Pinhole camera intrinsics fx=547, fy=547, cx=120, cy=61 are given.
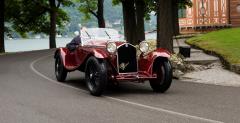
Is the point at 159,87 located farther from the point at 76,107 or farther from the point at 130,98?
the point at 76,107

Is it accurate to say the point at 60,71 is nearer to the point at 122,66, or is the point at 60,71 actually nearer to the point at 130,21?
the point at 122,66

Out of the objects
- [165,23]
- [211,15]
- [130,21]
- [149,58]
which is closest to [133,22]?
[130,21]

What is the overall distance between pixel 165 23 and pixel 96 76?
7702mm

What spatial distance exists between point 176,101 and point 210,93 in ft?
5.61

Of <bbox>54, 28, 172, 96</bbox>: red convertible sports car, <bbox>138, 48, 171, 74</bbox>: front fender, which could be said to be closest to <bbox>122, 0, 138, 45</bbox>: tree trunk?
<bbox>54, 28, 172, 96</bbox>: red convertible sports car

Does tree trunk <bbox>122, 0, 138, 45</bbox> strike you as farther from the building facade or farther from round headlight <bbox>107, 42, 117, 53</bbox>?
the building facade

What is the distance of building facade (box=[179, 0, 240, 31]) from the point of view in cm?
6184

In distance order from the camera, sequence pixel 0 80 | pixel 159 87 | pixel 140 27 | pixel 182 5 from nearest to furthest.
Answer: pixel 159 87 < pixel 0 80 < pixel 140 27 < pixel 182 5

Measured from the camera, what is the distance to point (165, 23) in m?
20.6

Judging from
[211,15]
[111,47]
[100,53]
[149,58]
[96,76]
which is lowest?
[96,76]

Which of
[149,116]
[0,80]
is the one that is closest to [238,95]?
[149,116]

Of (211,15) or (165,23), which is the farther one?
(211,15)

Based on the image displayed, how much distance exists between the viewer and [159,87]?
45.4 ft

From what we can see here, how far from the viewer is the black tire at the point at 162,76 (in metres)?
13.6
